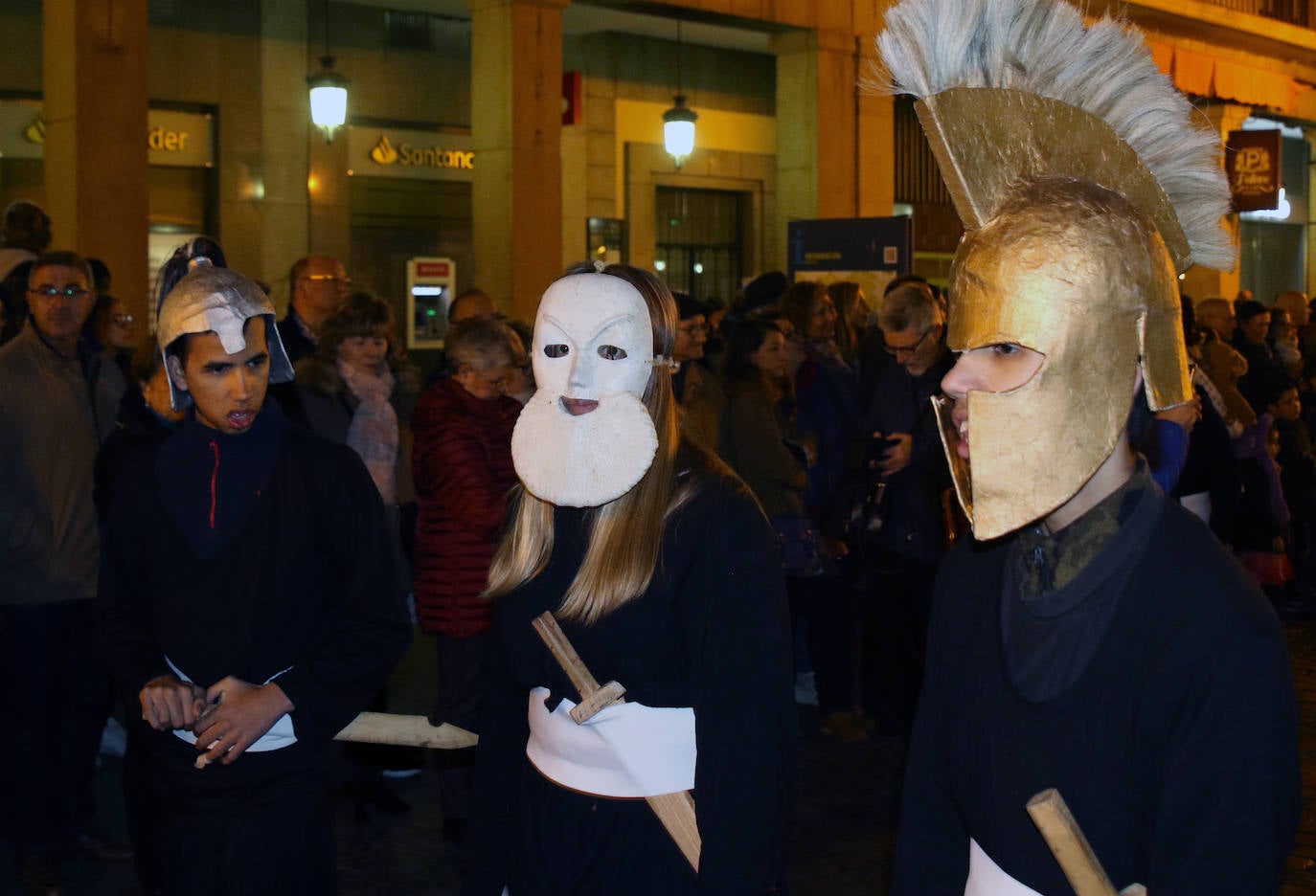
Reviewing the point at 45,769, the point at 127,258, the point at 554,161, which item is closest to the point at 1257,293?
the point at 554,161

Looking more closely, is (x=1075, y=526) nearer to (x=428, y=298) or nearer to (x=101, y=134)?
(x=101, y=134)

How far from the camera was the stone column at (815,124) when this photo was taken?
16359mm

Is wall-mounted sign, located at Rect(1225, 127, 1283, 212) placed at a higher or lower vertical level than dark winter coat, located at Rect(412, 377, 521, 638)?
higher

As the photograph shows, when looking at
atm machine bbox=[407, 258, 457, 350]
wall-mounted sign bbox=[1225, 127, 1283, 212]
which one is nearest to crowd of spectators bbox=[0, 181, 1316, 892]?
atm machine bbox=[407, 258, 457, 350]

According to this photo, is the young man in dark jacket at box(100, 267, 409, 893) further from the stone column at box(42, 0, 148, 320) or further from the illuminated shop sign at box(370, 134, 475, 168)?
the illuminated shop sign at box(370, 134, 475, 168)

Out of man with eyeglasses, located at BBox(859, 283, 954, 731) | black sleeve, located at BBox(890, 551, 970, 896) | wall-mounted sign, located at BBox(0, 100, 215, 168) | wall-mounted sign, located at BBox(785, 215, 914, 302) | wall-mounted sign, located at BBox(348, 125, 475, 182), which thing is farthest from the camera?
wall-mounted sign, located at BBox(348, 125, 475, 182)

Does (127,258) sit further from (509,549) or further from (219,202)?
(509,549)

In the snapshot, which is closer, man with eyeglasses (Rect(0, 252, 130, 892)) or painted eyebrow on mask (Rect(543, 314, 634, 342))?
painted eyebrow on mask (Rect(543, 314, 634, 342))

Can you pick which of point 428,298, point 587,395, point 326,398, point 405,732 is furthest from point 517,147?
point 587,395

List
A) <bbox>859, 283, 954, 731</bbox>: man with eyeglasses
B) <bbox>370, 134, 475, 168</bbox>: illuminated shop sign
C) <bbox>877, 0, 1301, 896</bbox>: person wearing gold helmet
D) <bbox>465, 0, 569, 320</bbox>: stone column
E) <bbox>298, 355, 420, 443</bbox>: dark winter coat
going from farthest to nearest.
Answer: <bbox>370, 134, 475, 168</bbox>: illuminated shop sign < <bbox>465, 0, 569, 320</bbox>: stone column < <bbox>859, 283, 954, 731</bbox>: man with eyeglasses < <bbox>298, 355, 420, 443</bbox>: dark winter coat < <bbox>877, 0, 1301, 896</bbox>: person wearing gold helmet

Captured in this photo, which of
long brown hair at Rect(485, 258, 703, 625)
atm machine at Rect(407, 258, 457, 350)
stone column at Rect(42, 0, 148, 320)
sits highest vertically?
stone column at Rect(42, 0, 148, 320)

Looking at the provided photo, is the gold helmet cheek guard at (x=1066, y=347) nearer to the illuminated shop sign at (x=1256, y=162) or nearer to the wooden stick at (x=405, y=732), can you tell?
the wooden stick at (x=405, y=732)

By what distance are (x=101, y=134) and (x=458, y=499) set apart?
6.82 m

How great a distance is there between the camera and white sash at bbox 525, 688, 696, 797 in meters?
2.77
